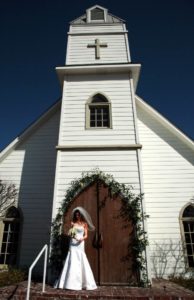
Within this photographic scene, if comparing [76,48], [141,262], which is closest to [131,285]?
[141,262]

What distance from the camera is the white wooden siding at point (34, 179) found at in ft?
29.7

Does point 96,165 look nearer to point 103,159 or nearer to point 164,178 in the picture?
A: point 103,159

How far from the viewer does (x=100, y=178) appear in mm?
8016

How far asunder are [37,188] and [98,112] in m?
3.96

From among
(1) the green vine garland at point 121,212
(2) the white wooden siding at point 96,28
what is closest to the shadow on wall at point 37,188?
(1) the green vine garland at point 121,212

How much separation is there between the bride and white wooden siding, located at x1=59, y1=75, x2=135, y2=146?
321 centimetres

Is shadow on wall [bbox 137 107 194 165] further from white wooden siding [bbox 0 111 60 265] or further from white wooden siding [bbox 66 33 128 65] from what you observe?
white wooden siding [bbox 0 111 60 265]

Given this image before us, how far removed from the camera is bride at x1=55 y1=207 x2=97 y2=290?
232 inches

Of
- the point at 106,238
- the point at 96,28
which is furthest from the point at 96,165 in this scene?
the point at 96,28

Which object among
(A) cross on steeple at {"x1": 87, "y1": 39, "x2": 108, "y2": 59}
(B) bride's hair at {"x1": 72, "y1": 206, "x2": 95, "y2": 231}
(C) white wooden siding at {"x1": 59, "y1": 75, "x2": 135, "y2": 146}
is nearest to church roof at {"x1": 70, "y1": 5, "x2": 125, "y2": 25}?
(A) cross on steeple at {"x1": 87, "y1": 39, "x2": 108, "y2": 59}

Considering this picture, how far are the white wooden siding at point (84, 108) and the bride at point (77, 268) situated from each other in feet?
10.5

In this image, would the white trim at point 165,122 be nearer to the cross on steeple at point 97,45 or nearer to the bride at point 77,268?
the cross on steeple at point 97,45

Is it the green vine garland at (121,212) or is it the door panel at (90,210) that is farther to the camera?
the door panel at (90,210)

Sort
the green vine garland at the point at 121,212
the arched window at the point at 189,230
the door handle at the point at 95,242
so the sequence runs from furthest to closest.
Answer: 1. the arched window at the point at 189,230
2. the door handle at the point at 95,242
3. the green vine garland at the point at 121,212
